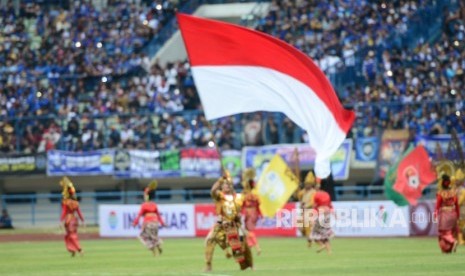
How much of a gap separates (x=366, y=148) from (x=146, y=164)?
8.62 metres

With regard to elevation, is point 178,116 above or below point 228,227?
above

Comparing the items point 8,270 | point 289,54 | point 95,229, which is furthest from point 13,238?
point 289,54

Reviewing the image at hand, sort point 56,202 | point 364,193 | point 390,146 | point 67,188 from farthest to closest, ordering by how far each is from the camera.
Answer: point 56,202 < point 364,193 < point 390,146 < point 67,188

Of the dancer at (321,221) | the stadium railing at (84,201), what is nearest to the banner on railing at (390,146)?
the stadium railing at (84,201)

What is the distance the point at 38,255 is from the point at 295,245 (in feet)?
23.8

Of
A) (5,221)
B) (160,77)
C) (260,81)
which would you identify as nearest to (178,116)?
(160,77)

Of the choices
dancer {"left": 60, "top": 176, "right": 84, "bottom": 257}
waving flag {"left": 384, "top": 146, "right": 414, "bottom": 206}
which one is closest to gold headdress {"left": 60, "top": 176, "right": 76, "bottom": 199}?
dancer {"left": 60, "top": 176, "right": 84, "bottom": 257}

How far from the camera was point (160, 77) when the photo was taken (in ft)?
184

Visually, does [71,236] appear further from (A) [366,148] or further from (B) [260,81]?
(A) [366,148]

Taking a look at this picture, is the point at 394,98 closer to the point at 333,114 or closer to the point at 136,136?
the point at 136,136

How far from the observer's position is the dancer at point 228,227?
84.0ft

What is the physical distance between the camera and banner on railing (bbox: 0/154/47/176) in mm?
53656

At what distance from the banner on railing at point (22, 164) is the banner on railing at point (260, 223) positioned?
9195 millimetres

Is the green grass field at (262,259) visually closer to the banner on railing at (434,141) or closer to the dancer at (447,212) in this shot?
the dancer at (447,212)
